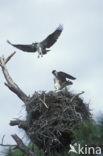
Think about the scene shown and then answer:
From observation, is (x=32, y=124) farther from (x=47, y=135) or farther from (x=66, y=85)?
(x=66, y=85)

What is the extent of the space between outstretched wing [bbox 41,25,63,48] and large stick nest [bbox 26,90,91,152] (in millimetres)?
1946

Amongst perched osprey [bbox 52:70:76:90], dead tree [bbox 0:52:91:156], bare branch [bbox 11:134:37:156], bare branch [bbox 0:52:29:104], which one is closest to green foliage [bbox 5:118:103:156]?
bare branch [bbox 11:134:37:156]

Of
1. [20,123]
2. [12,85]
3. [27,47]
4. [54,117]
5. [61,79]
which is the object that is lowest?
[20,123]

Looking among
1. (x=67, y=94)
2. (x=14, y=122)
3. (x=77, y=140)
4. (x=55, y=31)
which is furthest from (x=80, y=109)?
(x=77, y=140)

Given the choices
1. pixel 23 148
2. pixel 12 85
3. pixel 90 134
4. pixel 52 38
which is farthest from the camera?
pixel 52 38

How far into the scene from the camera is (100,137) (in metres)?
5.87

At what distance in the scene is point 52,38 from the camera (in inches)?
489

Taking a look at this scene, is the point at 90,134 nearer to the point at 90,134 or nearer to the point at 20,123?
the point at 90,134

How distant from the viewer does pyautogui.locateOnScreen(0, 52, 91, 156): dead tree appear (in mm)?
9891

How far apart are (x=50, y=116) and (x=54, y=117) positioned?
97mm

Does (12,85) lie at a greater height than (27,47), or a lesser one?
lesser

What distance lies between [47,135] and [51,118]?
0.36 m

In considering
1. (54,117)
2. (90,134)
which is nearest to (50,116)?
(54,117)

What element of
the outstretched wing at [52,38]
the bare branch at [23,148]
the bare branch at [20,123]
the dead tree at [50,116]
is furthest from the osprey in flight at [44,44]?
the bare branch at [23,148]
